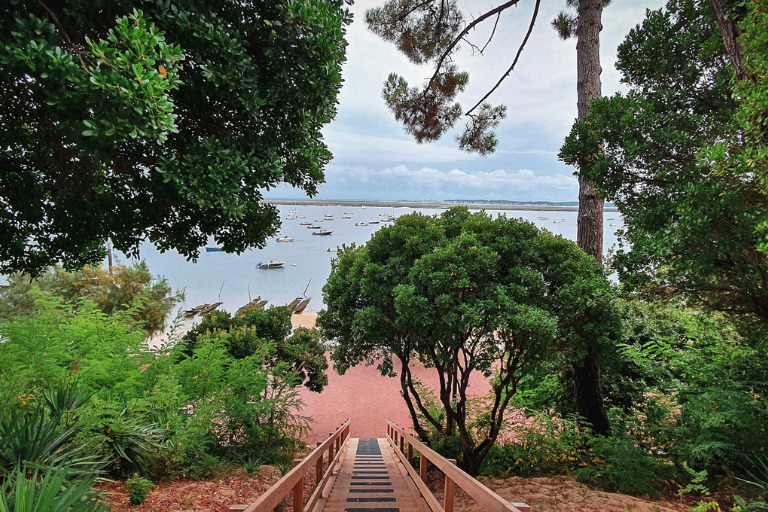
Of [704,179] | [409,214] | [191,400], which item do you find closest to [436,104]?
[409,214]

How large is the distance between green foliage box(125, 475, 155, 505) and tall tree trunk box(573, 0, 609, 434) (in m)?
5.79

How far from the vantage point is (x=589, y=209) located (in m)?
5.87

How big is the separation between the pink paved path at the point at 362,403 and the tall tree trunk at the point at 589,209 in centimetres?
637

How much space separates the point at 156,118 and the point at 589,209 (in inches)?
245

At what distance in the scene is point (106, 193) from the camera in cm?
306

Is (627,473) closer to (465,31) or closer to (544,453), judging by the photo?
(544,453)

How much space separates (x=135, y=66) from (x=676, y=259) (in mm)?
4176

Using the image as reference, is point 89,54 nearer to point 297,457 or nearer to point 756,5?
point 756,5

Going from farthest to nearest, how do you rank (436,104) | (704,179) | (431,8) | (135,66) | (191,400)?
(436,104) → (431,8) → (191,400) → (704,179) → (135,66)

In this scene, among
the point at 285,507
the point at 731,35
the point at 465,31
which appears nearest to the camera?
the point at 731,35

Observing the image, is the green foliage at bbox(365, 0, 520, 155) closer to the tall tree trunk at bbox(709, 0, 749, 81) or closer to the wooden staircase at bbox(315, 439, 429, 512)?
the tall tree trunk at bbox(709, 0, 749, 81)

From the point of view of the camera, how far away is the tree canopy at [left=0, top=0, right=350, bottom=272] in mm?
1730

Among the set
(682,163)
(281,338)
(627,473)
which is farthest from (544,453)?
(281,338)

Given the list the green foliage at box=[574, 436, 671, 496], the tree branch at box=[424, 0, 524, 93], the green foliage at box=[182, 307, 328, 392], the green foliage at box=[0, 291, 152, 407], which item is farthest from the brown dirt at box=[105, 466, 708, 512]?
the tree branch at box=[424, 0, 524, 93]
